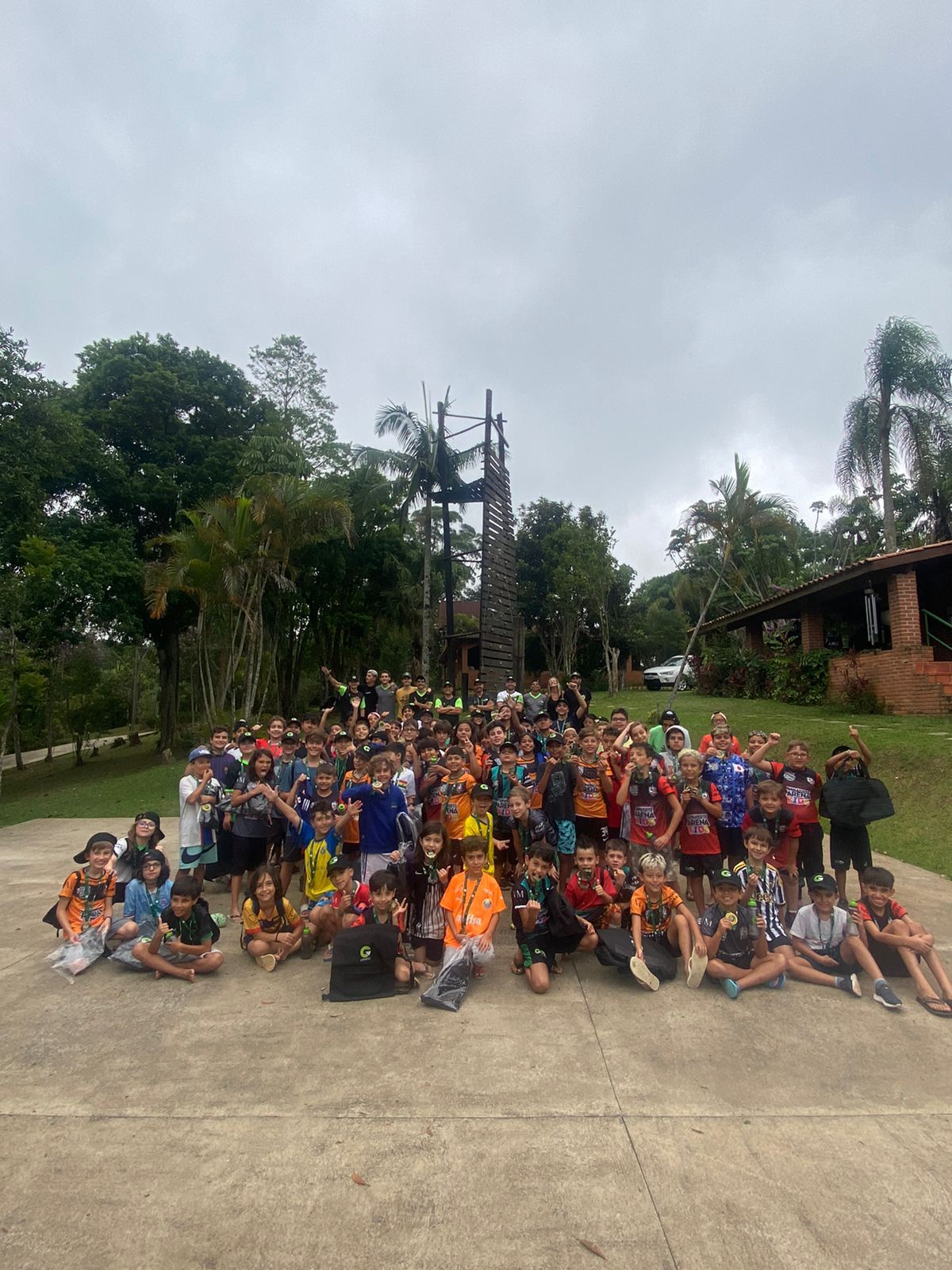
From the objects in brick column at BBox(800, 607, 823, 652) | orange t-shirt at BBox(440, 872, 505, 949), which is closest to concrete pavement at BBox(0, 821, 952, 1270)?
orange t-shirt at BBox(440, 872, 505, 949)

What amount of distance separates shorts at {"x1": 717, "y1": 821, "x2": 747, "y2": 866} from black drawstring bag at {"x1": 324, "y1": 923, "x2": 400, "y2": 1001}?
250cm

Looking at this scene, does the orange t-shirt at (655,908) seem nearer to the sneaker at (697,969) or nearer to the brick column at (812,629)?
the sneaker at (697,969)

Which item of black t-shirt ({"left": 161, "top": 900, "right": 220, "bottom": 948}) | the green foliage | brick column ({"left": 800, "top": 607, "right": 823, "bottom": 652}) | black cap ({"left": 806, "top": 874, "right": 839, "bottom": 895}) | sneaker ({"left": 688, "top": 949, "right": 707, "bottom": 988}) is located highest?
brick column ({"left": 800, "top": 607, "right": 823, "bottom": 652})

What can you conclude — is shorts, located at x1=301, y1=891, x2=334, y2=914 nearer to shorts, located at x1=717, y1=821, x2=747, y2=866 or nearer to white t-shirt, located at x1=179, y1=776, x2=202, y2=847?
white t-shirt, located at x1=179, y1=776, x2=202, y2=847

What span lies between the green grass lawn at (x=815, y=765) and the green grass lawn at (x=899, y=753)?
1cm

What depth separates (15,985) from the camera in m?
4.41

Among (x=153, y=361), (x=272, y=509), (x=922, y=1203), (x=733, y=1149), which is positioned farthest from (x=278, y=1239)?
(x=153, y=361)

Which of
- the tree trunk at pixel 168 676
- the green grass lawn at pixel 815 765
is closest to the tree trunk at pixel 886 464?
the green grass lawn at pixel 815 765

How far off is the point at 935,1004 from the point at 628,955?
63.9 inches

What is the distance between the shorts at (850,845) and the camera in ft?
17.1

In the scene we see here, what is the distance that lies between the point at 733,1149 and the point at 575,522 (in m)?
27.0

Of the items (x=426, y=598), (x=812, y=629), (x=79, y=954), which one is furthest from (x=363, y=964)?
(x=426, y=598)

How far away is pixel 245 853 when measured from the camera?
18.0ft

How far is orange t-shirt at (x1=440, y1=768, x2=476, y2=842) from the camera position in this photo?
17.4 feet
